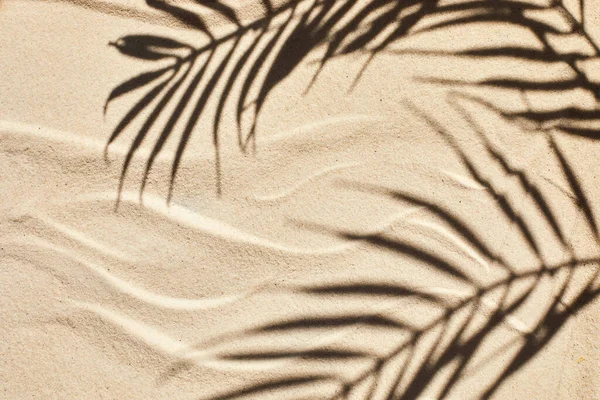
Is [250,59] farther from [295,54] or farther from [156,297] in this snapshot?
[156,297]

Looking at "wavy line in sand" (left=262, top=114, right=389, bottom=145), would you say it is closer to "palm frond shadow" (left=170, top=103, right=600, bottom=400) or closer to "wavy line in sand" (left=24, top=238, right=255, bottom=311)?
"palm frond shadow" (left=170, top=103, right=600, bottom=400)

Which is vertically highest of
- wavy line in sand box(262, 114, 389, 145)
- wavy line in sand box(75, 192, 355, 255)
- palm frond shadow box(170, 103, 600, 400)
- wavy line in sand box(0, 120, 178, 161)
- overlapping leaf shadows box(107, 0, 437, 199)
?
overlapping leaf shadows box(107, 0, 437, 199)

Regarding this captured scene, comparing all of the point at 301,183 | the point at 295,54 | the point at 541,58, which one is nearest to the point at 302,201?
the point at 301,183

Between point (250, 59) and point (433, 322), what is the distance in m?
0.87

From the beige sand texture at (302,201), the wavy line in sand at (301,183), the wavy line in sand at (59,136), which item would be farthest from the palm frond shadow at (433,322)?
the wavy line in sand at (59,136)

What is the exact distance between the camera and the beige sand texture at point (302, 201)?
52.4 inches

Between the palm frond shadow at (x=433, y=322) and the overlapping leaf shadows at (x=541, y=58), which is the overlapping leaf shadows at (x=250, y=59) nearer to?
the overlapping leaf shadows at (x=541, y=58)

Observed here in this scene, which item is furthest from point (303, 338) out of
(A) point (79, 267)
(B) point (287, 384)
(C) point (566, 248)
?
(C) point (566, 248)

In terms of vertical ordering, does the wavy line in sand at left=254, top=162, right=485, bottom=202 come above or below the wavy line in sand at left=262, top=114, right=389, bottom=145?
below

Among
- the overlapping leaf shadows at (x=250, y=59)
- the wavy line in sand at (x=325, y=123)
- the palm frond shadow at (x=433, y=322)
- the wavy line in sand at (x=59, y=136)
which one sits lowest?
the palm frond shadow at (x=433, y=322)

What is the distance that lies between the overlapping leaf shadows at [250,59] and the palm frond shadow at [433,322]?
1.45 feet

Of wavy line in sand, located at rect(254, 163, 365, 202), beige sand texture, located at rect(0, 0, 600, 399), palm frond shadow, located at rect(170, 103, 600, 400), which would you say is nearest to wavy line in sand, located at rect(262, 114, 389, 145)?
beige sand texture, located at rect(0, 0, 600, 399)

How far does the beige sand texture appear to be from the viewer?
4.37ft

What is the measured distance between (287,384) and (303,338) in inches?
5.0
